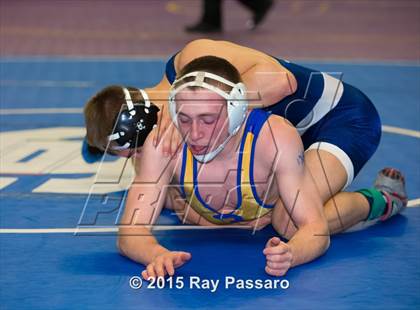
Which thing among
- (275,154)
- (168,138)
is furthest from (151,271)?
(275,154)

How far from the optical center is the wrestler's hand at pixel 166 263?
11.4ft

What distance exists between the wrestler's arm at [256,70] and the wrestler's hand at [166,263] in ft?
2.68

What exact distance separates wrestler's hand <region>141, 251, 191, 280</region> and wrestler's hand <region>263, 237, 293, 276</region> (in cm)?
30

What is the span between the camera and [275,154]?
149 inches

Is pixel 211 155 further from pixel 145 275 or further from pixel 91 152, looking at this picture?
pixel 91 152

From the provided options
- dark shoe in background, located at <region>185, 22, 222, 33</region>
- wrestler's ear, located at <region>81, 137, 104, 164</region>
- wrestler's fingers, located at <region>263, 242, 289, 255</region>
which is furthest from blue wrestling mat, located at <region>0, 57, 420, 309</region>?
dark shoe in background, located at <region>185, 22, 222, 33</region>

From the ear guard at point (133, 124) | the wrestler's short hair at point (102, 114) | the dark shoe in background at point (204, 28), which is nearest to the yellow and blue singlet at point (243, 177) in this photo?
the ear guard at point (133, 124)

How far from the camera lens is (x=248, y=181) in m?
→ 3.89

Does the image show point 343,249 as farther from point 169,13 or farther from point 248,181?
point 169,13

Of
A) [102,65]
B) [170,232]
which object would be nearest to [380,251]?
[170,232]

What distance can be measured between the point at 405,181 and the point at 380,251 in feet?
3.72

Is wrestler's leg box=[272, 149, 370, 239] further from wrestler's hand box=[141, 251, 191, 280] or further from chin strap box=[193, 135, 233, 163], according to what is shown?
wrestler's hand box=[141, 251, 191, 280]

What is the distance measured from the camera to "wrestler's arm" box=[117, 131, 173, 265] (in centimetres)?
373

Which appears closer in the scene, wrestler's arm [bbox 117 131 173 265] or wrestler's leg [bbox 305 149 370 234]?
wrestler's arm [bbox 117 131 173 265]
